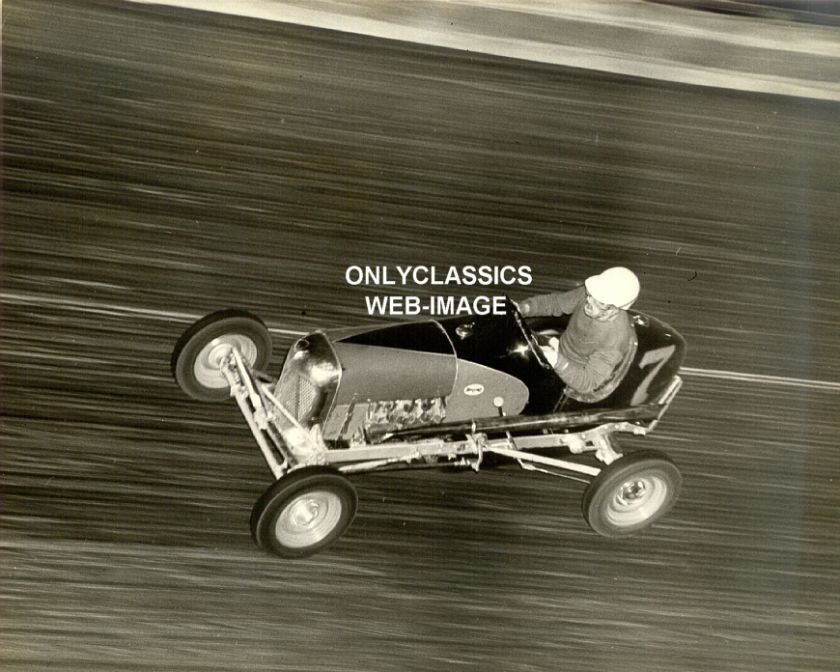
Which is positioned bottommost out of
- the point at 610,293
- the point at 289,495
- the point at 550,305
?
the point at 289,495

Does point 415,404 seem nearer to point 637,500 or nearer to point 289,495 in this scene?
point 289,495

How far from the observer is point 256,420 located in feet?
11.7

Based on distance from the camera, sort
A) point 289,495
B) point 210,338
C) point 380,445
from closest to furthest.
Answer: point 289,495, point 380,445, point 210,338

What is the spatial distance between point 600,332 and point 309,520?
156 centimetres

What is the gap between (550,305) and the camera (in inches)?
157

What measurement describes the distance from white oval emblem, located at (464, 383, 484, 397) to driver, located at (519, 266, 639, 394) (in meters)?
0.35

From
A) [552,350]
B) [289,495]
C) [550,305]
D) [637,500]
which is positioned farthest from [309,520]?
[637,500]

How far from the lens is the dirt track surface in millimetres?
3934

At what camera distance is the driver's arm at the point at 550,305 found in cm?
398

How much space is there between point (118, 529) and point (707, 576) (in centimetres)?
303

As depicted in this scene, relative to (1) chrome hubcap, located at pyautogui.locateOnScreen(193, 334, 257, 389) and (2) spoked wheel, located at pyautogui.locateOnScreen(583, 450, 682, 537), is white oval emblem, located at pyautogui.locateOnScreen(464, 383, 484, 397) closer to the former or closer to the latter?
(2) spoked wheel, located at pyautogui.locateOnScreen(583, 450, 682, 537)

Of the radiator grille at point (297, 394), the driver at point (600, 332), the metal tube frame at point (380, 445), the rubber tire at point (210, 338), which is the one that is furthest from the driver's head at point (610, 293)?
the rubber tire at point (210, 338)

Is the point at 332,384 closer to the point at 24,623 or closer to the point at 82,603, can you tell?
the point at 82,603

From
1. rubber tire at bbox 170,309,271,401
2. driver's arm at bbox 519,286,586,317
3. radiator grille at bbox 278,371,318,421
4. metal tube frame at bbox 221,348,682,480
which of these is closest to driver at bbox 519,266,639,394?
driver's arm at bbox 519,286,586,317
